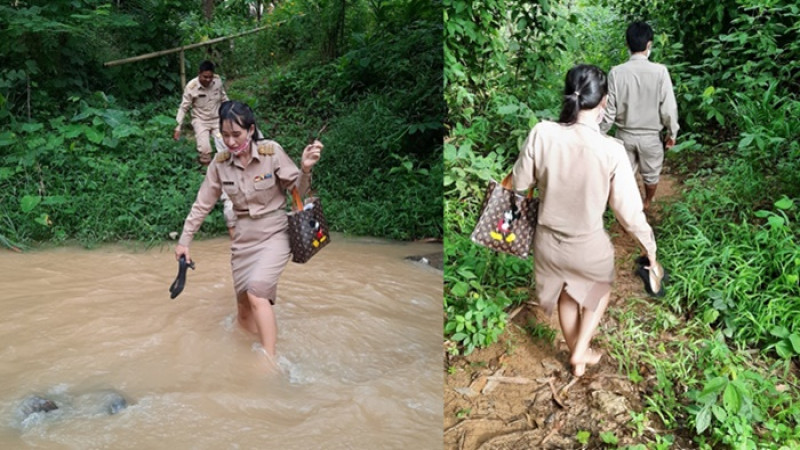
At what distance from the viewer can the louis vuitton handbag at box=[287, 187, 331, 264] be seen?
11.3ft

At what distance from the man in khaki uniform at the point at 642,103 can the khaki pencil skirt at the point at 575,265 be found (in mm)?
1611

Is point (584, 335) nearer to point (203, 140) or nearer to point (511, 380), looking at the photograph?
point (511, 380)

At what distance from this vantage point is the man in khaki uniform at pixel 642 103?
4.27m

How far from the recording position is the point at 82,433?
9.27 ft

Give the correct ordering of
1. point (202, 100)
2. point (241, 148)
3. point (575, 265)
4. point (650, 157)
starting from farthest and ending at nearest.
A: point (202, 100)
point (650, 157)
point (241, 148)
point (575, 265)

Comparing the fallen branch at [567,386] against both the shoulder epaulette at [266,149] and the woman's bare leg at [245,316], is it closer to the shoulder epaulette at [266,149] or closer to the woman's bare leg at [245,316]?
the woman's bare leg at [245,316]

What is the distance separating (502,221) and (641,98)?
74.4 inches

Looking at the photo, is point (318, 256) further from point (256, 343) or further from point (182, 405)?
point (182, 405)

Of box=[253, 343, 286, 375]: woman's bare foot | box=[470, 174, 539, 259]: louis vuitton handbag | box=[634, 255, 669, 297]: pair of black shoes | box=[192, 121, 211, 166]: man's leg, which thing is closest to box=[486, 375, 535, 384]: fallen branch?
box=[470, 174, 539, 259]: louis vuitton handbag

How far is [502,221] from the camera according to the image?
3.08m

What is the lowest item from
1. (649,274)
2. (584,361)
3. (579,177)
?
(584,361)

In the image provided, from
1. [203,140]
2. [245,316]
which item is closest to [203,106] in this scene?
[203,140]

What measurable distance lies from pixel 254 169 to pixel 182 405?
1.25m

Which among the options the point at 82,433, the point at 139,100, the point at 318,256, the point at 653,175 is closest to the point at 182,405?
the point at 82,433
